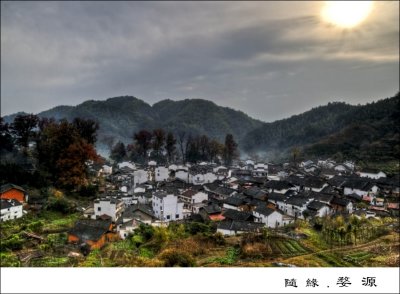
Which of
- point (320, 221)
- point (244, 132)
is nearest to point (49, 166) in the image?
point (320, 221)

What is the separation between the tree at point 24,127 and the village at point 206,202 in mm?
4661

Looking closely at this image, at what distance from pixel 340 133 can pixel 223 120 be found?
1024 inches

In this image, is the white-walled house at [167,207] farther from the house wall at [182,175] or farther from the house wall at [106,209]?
the house wall at [182,175]

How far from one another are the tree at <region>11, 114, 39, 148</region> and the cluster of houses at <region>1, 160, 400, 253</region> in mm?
5087

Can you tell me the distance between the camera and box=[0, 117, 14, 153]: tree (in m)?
22.0

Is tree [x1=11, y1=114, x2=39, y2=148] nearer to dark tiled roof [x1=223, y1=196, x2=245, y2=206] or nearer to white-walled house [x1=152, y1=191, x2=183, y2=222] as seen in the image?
white-walled house [x1=152, y1=191, x2=183, y2=222]

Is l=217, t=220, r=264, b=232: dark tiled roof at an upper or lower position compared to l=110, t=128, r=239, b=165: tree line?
lower

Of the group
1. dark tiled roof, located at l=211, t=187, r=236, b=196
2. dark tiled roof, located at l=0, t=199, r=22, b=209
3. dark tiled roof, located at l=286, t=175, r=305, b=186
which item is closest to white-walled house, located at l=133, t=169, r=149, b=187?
dark tiled roof, located at l=211, t=187, r=236, b=196

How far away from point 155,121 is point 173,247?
51.6 metres

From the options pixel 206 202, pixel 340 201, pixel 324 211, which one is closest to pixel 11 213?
pixel 206 202

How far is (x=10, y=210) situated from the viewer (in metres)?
13.8

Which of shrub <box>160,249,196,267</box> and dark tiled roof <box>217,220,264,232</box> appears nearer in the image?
shrub <box>160,249,196,267</box>

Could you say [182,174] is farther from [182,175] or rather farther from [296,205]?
[296,205]

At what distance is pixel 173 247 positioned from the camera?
10.1 meters
